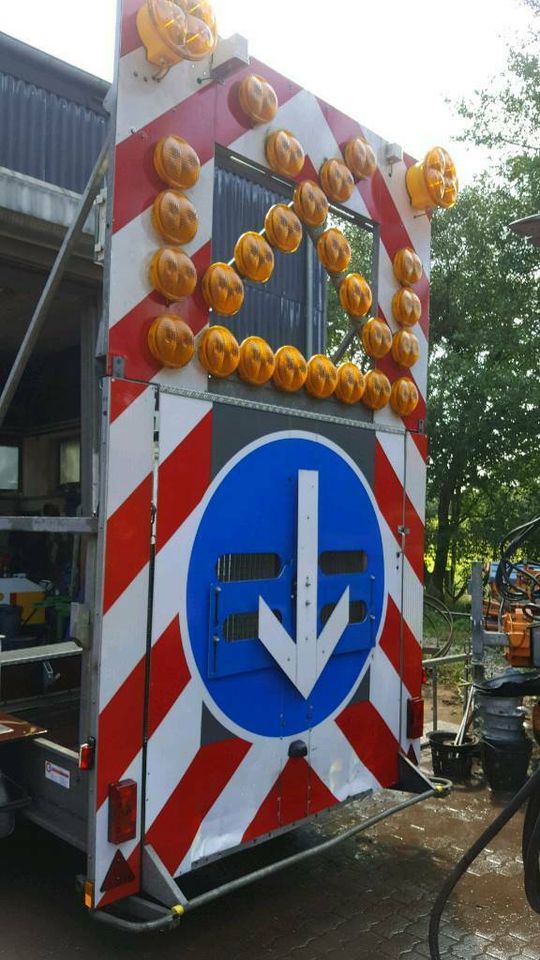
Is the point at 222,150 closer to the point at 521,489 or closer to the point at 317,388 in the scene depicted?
the point at 317,388

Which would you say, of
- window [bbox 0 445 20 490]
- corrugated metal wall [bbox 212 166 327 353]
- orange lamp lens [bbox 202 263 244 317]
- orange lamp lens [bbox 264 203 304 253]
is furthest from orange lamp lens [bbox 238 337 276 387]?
window [bbox 0 445 20 490]

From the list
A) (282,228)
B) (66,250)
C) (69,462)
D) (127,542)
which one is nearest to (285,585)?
(127,542)

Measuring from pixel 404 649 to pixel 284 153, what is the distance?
7.54 feet

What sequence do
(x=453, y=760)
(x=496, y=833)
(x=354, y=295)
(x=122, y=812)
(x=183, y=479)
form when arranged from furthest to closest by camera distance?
(x=453, y=760)
(x=354, y=295)
(x=183, y=479)
(x=122, y=812)
(x=496, y=833)

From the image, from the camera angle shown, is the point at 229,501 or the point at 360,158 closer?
the point at 229,501

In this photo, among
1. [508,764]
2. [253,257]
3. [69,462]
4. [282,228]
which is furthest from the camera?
[69,462]

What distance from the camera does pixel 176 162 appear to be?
2582 mm

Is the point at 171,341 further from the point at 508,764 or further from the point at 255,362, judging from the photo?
the point at 508,764

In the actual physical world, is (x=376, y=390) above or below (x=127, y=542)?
above

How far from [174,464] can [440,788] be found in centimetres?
202

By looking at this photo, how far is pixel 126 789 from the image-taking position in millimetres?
2436

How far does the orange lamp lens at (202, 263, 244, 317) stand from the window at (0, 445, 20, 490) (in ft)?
13.1

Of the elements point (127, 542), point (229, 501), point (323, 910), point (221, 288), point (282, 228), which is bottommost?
point (323, 910)

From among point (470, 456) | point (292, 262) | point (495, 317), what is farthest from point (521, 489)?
point (292, 262)
